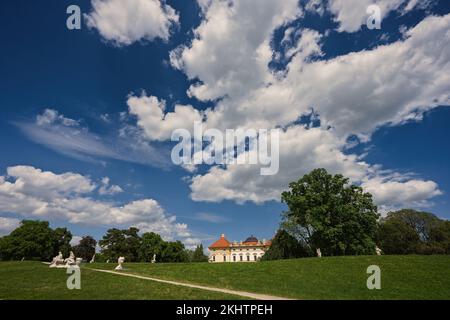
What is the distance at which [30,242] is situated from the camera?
66.8 m

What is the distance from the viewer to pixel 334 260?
32781mm

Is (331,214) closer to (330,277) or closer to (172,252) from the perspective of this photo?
(330,277)

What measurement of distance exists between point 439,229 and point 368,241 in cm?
3669

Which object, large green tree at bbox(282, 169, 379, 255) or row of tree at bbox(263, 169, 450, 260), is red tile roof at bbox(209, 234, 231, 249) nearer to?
row of tree at bbox(263, 169, 450, 260)

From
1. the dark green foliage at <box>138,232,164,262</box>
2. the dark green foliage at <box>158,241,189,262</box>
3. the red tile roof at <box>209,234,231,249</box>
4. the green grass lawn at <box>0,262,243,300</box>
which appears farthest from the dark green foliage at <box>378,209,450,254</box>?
the red tile roof at <box>209,234,231,249</box>

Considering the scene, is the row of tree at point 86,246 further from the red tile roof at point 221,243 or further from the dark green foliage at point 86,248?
the red tile roof at point 221,243

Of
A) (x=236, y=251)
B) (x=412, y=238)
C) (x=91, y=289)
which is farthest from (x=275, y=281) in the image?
(x=236, y=251)

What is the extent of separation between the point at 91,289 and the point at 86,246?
8557cm

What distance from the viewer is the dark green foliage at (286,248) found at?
56.2 metres

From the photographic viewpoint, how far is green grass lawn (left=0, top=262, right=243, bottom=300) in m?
17.0

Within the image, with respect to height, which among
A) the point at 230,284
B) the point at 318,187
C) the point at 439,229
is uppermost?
the point at 318,187
